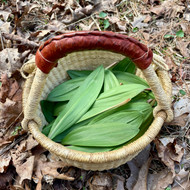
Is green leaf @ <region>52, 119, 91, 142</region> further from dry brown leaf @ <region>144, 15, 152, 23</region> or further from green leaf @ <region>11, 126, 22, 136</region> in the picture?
dry brown leaf @ <region>144, 15, 152, 23</region>

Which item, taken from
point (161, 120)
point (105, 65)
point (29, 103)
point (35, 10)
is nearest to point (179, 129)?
point (161, 120)

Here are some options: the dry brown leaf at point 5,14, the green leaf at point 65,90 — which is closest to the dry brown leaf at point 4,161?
the green leaf at point 65,90

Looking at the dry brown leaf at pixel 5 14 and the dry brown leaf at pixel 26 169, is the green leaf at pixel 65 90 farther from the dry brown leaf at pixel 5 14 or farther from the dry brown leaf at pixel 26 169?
the dry brown leaf at pixel 5 14

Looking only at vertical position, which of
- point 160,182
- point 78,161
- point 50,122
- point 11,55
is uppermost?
point 11,55

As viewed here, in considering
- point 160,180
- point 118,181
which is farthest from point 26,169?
point 160,180

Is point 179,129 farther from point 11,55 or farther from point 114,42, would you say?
point 11,55
